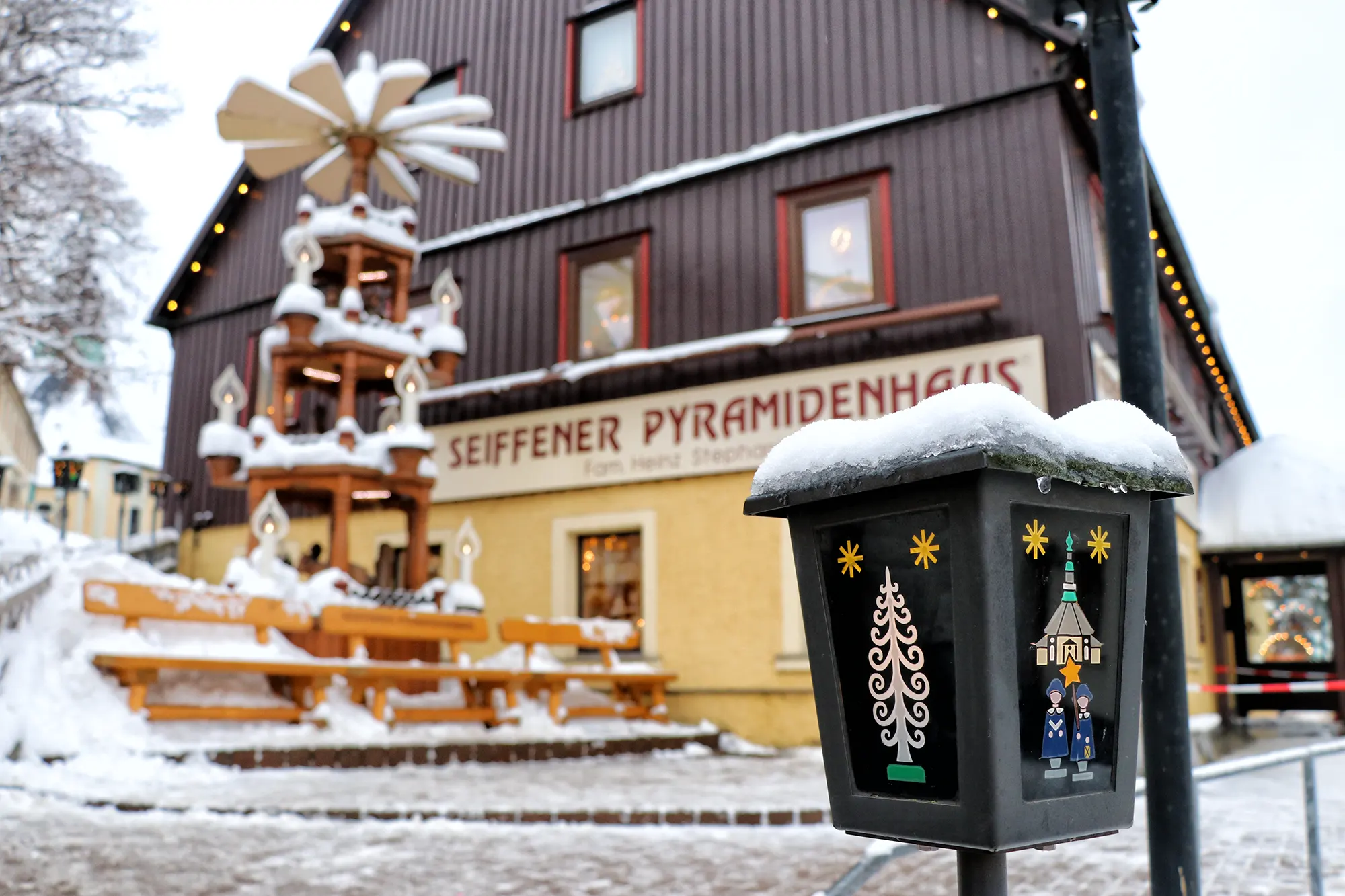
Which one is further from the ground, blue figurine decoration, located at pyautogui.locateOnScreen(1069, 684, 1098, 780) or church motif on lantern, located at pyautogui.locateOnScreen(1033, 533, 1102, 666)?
church motif on lantern, located at pyautogui.locateOnScreen(1033, 533, 1102, 666)

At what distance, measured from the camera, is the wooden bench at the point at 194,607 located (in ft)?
24.7

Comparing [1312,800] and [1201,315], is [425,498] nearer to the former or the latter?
[1312,800]

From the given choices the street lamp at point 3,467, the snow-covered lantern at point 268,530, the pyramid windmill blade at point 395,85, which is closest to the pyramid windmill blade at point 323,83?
the pyramid windmill blade at point 395,85

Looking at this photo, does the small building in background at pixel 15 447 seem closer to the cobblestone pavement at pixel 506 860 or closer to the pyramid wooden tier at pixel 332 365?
the pyramid wooden tier at pixel 332 365

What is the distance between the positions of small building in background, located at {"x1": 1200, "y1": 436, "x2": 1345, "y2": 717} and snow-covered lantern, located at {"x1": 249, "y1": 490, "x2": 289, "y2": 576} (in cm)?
1166

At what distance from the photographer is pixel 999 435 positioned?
158cm

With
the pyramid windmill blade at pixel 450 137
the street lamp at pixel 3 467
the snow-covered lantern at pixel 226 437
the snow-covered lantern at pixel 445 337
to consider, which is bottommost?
the snow-covered lantern at pixel 226 437

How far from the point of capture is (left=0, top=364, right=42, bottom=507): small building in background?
96.8 feet

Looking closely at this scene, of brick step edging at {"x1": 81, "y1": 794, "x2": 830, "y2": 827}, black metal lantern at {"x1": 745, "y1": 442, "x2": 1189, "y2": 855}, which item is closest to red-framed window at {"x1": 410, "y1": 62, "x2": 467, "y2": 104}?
brick step edging at {"x1": 81, "y1": 794, "x2": 830, "y2": 827}

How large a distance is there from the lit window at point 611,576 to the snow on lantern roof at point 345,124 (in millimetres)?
4539

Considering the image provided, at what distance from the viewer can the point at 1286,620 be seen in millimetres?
19766

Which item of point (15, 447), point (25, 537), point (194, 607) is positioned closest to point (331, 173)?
point (194, 607)

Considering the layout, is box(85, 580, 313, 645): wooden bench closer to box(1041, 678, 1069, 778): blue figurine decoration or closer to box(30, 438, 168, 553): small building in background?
box(1041, 678, 1069, 778): blue figurine decoration

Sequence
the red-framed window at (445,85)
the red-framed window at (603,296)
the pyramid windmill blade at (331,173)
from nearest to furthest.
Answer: the pyramid windmill blade at (331,173) → the red-framed window at (603,296) → the red-framed window at (445,85)
